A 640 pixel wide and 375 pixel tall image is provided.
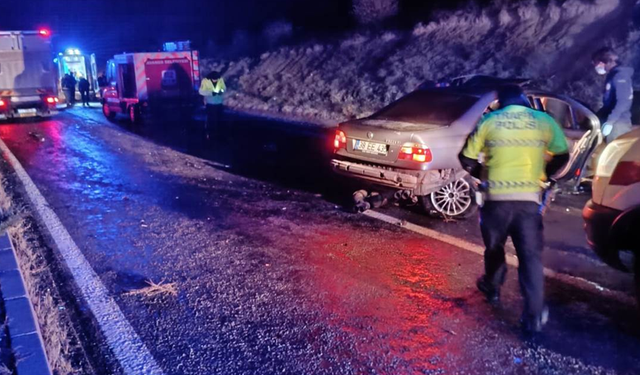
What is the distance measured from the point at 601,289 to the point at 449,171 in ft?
7.24

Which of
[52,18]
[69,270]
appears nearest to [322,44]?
[69,270]

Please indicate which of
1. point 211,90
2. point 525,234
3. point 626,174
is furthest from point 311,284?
point 211,90

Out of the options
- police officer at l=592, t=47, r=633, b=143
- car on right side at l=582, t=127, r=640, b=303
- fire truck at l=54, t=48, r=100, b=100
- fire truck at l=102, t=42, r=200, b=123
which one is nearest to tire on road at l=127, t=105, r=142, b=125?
fire truck at l=102, t=42, r=200, b=123

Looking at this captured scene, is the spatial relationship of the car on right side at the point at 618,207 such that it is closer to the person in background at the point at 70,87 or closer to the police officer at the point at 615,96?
the police officer at the point at 615,96

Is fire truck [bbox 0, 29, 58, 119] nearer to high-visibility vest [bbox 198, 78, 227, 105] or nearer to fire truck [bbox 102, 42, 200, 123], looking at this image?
fire truck [bbox 102, 42, 200, 123]

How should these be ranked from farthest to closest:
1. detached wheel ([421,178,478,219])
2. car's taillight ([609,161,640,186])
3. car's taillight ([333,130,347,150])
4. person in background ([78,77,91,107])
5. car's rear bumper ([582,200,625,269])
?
person in background ([78,77,91,107])
car's taillight ([333,130,347,150])
detached wheel ([421,178,478,219])
car's rear bumper ([582,200,625,269])
car's taillight ([609,161,640,186])

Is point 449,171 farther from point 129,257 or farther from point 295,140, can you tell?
point 295,140

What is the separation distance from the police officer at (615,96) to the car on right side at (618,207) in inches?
129

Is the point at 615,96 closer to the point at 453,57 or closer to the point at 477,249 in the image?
the point at 477,249

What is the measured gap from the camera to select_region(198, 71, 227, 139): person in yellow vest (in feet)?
44.1

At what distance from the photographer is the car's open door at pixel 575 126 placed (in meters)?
6.66

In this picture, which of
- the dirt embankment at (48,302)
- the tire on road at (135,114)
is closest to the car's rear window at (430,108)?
the dirt embankment at (48,302)

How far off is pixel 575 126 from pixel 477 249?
2465 mm

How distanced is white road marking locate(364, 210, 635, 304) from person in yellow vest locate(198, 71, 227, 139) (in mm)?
7577
